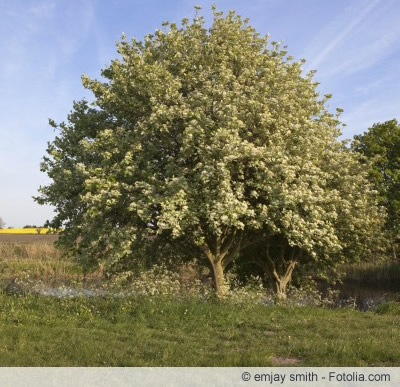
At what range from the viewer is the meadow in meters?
10.3

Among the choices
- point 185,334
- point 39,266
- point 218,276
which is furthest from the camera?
point 39,266

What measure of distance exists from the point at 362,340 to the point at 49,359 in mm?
7698

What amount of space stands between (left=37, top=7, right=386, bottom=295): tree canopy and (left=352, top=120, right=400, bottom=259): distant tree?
13106 millimetres

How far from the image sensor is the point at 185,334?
13.2 metres

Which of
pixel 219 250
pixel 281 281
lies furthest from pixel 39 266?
pixel 219 250

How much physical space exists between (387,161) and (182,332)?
3203 cm

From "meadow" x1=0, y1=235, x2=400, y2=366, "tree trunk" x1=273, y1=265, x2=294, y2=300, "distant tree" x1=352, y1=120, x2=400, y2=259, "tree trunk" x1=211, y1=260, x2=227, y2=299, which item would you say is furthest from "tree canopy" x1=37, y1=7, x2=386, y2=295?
"distant tree" x1=352, y1=120, x2=400, y2=259

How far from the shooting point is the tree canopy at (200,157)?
19.8 m

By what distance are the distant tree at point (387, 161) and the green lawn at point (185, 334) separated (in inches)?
813

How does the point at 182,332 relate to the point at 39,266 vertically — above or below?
below

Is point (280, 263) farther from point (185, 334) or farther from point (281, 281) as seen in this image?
point (185, 334)

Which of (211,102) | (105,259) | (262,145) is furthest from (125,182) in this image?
(262,145)
